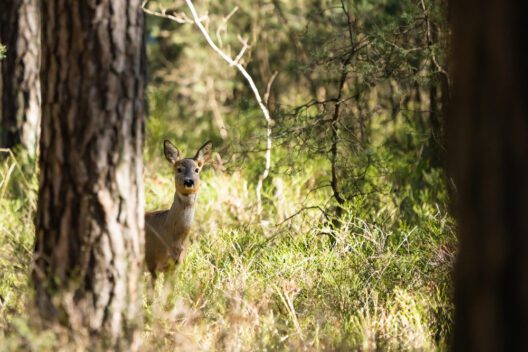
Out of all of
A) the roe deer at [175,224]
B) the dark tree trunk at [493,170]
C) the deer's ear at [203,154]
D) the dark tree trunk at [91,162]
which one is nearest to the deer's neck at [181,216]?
the roe deer at [175,224]

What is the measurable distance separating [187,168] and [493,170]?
5257mm

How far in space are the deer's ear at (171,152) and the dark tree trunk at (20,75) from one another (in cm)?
326

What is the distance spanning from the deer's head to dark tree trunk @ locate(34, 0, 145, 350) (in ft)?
10.3

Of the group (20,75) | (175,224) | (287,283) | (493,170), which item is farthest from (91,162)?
(20,75)

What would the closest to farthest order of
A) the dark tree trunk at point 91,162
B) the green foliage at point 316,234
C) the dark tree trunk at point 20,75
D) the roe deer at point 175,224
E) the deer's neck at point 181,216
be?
the dark tree trunk at point 91,162 → the green foliage at point 316,234 → the roe deer at point 175,224 → the deer's neck at point 181,216 → the dark tree trunk at point 20,75

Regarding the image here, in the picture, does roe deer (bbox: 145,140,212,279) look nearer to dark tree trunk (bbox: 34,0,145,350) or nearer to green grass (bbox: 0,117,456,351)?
green grass (bbox: 0,117,456,351)

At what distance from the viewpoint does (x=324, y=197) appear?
406 inches

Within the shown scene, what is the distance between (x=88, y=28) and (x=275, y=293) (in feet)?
7.87

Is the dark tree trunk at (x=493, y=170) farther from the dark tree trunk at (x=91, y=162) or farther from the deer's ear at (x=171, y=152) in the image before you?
the deer's ear at (x=171, y=152)

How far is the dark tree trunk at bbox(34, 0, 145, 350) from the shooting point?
5090 millimetres

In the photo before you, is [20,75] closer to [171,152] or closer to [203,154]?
[171,152]

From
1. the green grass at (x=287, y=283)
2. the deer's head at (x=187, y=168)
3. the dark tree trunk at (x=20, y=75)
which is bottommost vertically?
the green grass at (x=287, y=283)

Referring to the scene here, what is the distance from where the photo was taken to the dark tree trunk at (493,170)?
353cm

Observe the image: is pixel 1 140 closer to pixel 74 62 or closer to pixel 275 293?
pixel 275 293
